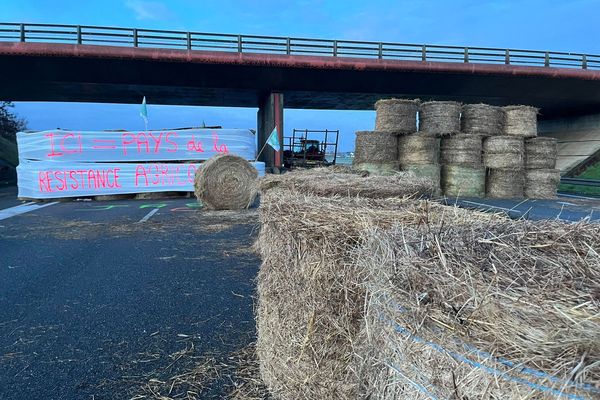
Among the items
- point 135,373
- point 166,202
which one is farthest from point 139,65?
point 135,373

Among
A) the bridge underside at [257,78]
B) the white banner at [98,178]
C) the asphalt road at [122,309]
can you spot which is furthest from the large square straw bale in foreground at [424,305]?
the bridge underside at [257,78]

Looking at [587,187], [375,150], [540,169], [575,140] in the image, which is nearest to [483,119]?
[540,169]

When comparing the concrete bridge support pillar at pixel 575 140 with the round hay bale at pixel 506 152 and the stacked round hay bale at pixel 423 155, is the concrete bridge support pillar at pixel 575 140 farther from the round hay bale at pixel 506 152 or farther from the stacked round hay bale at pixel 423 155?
the stacked round hay bale at pixel 423 155

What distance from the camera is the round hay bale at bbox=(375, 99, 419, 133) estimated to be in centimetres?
1034

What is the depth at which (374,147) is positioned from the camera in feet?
33.2

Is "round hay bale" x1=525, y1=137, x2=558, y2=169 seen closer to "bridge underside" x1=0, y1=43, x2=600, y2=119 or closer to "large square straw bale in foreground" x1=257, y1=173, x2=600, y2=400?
"bridge underside" x1=0, y1=43, x2=600, y2=119

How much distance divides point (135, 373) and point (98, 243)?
4.53 metres

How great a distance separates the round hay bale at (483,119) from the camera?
10562mm

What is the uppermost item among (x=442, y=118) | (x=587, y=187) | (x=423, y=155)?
(x=442, y=118)

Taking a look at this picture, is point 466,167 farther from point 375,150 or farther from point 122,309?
point 122,309

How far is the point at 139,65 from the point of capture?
16.8 meters

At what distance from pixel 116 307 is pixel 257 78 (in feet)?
52.8

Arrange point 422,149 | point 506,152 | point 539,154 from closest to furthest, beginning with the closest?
1. point 422,149
2. point 506,152
3. point 539,154

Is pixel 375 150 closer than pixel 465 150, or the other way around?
pixel 375 150
